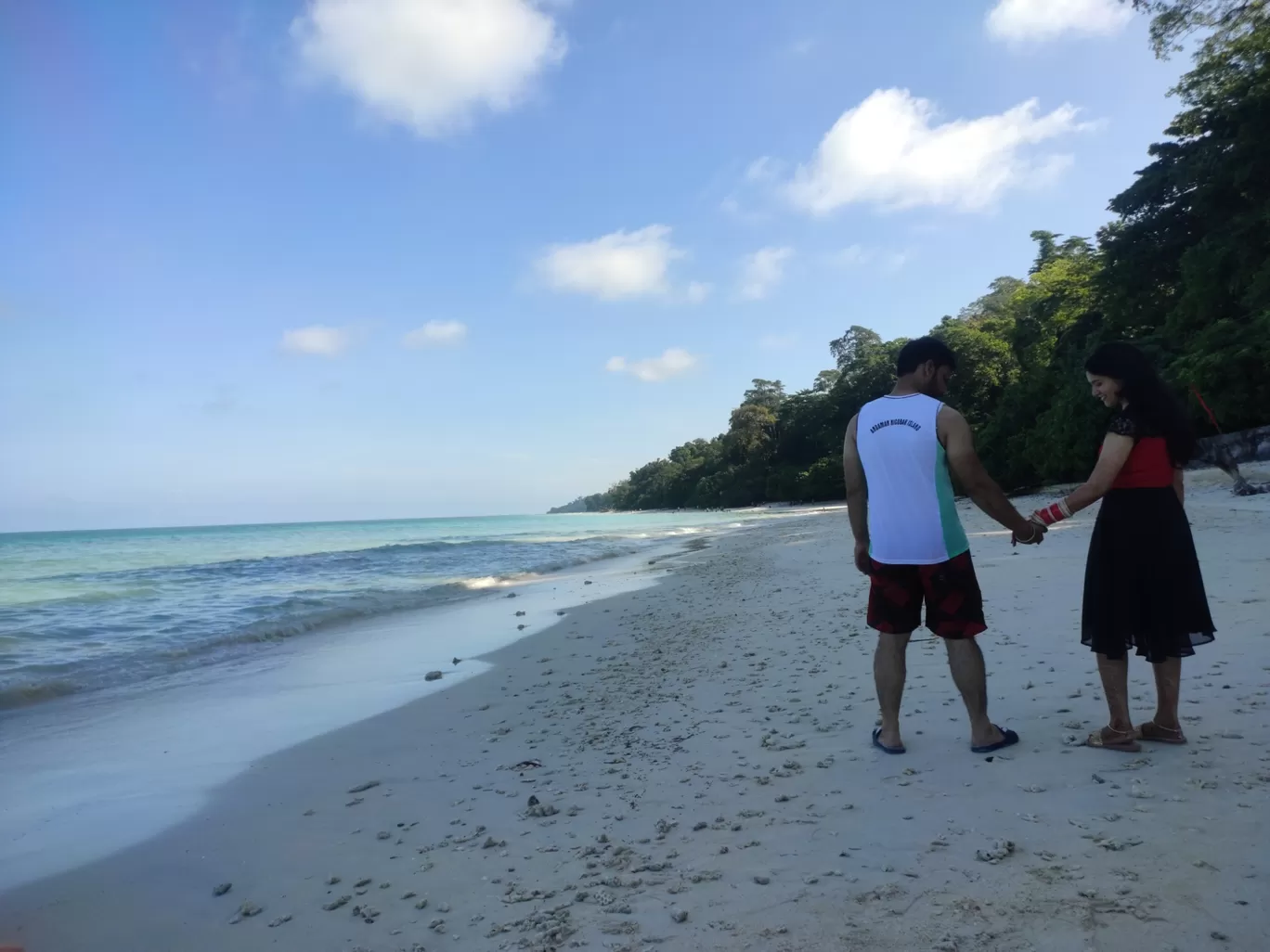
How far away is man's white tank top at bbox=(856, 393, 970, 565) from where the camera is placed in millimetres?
3291

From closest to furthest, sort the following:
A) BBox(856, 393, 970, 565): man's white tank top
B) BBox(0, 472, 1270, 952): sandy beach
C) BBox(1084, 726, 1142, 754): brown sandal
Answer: BBox(0, 472, 1270, 952): sandy beach, BBox(1084, 726, 1142, 754): brown sandal, BBox(856, 393, 970, 565): man's white tank top

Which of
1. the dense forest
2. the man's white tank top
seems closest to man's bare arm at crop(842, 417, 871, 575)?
the man's white tank top

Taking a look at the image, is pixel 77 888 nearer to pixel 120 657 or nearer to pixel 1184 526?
pixel 1184 526

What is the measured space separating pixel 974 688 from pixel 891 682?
0.36m

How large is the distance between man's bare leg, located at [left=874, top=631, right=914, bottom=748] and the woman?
819 mm

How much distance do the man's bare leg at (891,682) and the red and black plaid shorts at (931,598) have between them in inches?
2.4

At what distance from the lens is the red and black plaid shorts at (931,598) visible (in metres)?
3.32

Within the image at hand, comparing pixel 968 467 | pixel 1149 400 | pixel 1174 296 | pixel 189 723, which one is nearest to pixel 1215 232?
pixel 1174 296

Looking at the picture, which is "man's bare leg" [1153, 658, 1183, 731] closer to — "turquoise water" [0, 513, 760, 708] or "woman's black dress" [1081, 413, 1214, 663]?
"woman's black dress" [1081, 413, 1214, 663]

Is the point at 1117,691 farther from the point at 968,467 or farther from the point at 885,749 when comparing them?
the point at 968,467

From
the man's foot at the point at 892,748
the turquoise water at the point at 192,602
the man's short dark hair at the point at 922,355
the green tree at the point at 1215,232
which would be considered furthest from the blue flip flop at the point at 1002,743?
the green tree at the point at 1215,232

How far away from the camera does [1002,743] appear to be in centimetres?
336

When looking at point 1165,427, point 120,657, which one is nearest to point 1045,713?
point 1165,427

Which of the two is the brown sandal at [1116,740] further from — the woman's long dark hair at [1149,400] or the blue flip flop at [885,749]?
the woman's long dark hair at [1149,400]
